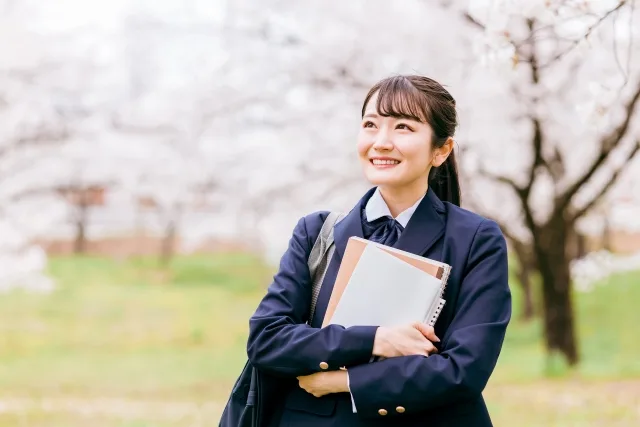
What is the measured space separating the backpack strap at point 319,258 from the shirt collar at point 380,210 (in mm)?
69

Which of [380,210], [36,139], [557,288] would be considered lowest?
[557,288]

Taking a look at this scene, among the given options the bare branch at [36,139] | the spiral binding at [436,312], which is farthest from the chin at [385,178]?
the bare branch at [36,139]

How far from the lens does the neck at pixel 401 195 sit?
1.60 meters

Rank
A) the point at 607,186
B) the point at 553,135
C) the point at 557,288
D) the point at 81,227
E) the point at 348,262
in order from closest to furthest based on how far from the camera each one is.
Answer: the point at 348,262
the point at 607,186
the point at 557,288
the point at 553,135
the point at 81,227

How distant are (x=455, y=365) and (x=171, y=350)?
30.1 feet

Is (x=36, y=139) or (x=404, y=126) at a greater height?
(x=36, y=139)

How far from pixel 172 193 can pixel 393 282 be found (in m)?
9.20

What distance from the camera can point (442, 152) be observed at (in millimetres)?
1634

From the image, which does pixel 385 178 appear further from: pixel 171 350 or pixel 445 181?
pixel 171 350

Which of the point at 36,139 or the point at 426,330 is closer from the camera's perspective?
the point at 426,330

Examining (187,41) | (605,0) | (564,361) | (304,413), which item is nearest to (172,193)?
(187,41)

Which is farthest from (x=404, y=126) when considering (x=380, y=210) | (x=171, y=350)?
(x=171, y=350)

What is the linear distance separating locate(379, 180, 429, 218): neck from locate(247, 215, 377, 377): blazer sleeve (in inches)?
6.6

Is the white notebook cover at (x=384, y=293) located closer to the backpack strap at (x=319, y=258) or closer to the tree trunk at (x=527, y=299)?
the backpack strap at (x=319, y=258)
